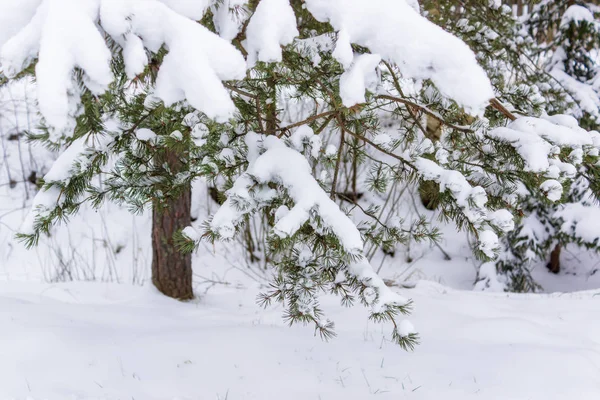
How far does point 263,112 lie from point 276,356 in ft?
5.13

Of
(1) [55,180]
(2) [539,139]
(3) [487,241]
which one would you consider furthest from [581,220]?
(1) [55,180]

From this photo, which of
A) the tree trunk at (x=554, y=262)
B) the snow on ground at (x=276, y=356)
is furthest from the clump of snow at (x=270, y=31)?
the tree trunk at (x=554, y=262)

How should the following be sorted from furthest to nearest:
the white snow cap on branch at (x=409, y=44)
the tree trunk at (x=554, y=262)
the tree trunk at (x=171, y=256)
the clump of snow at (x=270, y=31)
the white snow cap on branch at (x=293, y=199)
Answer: the tree trunk at (x=554, y=262), the tree trunk at (x=171, y=256), the white snow cap on branch at (x=293, y=199), the clump of snow at (x=270, y=31), the white snow cap on branch at (x=409, y=44)

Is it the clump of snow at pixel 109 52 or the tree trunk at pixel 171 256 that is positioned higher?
the clump of snow at pixel 109 52

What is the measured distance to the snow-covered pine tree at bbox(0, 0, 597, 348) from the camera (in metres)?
1.28

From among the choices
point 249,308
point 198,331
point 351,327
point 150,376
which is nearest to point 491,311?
point 351,327

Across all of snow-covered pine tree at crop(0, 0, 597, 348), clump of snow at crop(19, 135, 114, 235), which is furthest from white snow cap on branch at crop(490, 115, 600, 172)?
clump of snow at crop(19, 135, 114, 235)

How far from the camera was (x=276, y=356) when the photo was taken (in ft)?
9.57

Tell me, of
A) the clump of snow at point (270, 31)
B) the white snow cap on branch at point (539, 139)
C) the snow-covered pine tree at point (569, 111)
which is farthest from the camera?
the snow-covered pine tree at point (569, 111)

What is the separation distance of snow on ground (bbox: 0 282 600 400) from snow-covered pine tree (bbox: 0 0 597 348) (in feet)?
2.54

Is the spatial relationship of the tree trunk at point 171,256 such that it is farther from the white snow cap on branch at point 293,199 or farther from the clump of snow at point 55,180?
the white snow cap on branch at point 293,199

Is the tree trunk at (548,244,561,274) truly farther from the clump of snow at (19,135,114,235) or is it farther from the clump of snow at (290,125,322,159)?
the clump of snow at (19,135,114,235)

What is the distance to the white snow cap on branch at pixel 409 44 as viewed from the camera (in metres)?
1.36

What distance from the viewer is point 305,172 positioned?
185 cm
